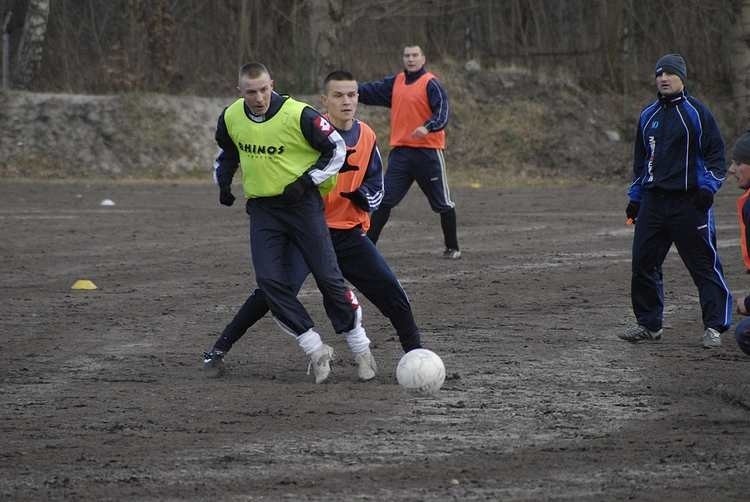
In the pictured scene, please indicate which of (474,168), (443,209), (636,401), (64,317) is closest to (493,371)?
(636,401)

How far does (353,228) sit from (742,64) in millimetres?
25982

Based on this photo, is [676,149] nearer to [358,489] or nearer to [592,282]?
[592,282]

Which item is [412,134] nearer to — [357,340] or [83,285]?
[83,285]

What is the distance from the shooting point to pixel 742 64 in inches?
1309

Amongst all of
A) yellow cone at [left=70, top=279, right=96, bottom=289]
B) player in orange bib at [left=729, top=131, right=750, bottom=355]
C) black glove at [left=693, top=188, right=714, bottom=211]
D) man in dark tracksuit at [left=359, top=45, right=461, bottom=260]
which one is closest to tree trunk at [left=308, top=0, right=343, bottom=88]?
man in dark tracksuit at [left=359, top=45, right=461, bottom=260]

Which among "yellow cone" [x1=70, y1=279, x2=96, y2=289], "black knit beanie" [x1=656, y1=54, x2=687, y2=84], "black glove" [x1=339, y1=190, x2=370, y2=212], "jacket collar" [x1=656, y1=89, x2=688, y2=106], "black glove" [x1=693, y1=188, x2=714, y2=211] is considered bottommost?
"yellow cone" [x1=70, y1=279, x2=96, y2=289]

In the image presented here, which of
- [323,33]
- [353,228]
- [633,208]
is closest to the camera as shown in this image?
[353,228]

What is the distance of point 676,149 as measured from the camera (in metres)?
10.0

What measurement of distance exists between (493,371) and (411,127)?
21.0ft

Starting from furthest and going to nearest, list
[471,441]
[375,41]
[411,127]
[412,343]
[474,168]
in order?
[375,41]
[474,168]
[411,127]
[412,343]
[471,441]

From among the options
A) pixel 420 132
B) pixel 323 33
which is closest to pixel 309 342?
pixel 420 132

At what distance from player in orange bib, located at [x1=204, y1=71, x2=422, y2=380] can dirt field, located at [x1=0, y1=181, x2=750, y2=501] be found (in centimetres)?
34

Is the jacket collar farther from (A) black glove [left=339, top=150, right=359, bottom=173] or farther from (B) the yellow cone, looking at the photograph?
(B) the yellow cone

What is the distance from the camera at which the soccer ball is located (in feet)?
27.6
